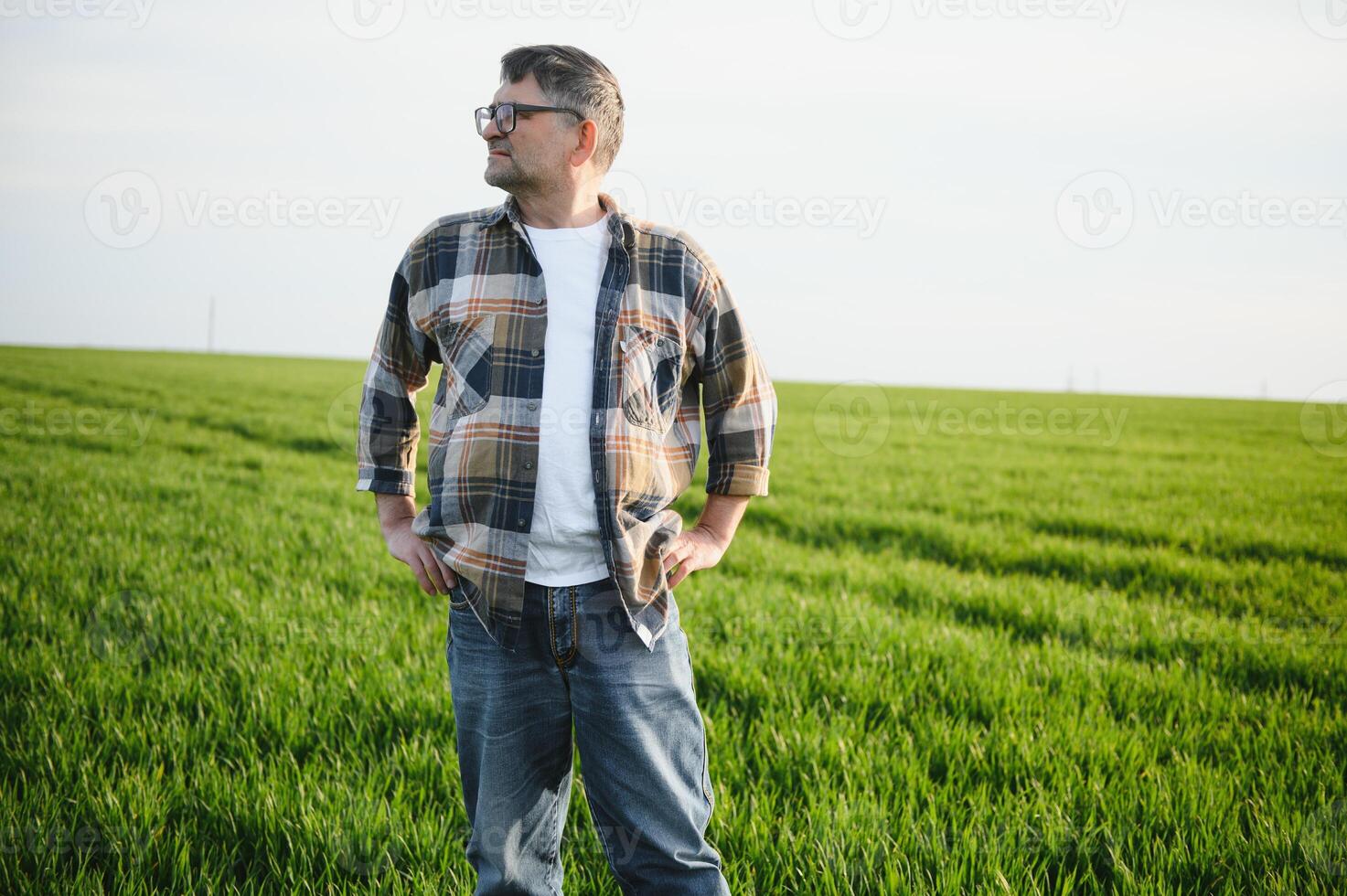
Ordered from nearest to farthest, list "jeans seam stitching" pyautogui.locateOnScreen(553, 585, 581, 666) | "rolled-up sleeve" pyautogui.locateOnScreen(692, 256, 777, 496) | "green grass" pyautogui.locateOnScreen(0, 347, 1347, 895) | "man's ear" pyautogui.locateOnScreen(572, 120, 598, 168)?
1. "jeans seam stitching" pyautogui.locateOnScreen(553, 585, 581, 666)
2. "man's ear" pyautogui.locateOnScreen(572, 120, 598, 168)
3. "rolled-up sleeve" pyautogui.locateOnScreen(692, 256, 777, 496)
4. "green grass" pyautogui.locateOnScreen(0, 347, 1347, 895)

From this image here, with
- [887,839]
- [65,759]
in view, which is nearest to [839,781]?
[887,839]

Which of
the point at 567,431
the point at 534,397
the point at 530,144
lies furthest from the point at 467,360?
the point at 530,144

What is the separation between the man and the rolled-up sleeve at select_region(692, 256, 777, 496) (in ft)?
0.03

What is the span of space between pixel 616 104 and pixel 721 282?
0.56 meters

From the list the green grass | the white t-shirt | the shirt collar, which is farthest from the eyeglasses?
the green grass

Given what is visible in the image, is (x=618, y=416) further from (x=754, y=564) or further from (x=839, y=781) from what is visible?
(x=754, y=564)

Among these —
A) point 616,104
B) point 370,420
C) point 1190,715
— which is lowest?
point 1190,715

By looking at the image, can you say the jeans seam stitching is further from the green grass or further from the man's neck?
the green grass

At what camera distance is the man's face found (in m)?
2.09

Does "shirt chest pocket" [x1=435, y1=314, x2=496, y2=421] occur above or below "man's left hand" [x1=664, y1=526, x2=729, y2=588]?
above

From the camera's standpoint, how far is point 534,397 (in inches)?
81.3

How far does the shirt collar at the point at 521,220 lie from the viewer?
216 centimetres

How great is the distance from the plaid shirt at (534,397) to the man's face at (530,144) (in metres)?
0.11

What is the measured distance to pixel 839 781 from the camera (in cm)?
337
